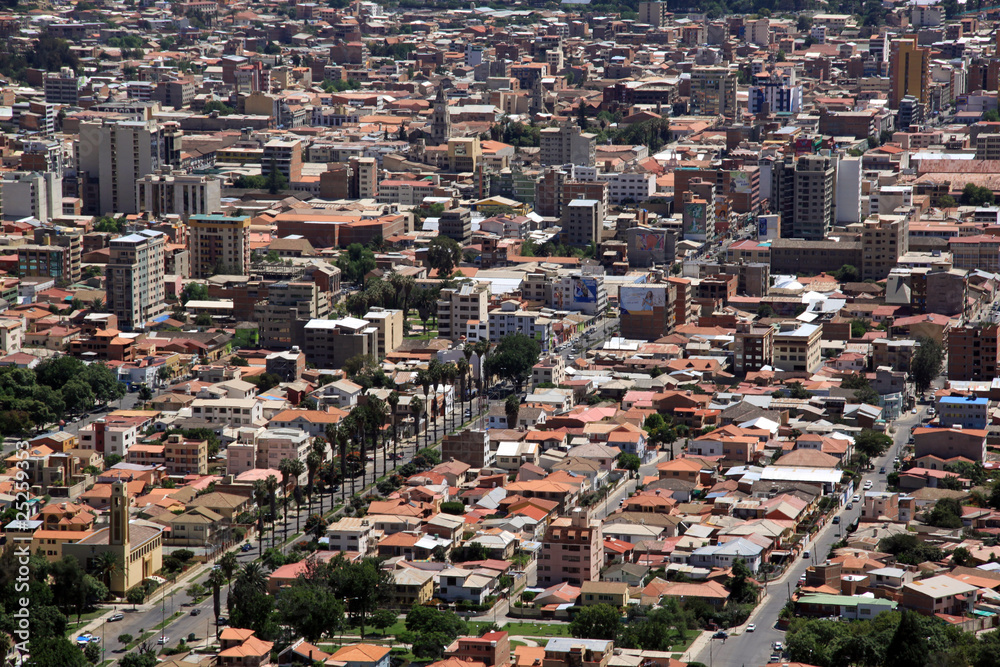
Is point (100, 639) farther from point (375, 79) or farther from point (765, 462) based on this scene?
point (375, 79)

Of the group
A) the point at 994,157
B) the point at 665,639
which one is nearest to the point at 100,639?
the point at 665,639

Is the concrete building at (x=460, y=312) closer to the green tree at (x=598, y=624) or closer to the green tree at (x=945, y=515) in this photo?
the green tree at (x=945, y=515)

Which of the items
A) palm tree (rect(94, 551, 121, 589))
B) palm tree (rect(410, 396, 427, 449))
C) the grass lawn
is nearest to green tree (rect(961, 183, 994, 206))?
palm tree (rect(410, 396, 427, 449))

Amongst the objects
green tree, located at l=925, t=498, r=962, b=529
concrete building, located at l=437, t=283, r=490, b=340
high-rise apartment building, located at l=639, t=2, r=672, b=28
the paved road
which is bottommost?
the paved road

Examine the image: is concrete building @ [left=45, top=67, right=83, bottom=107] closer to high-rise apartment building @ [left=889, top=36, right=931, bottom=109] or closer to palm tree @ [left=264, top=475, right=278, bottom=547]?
high-rise apartment building @ [left=889, top=36, right=931, bottom=109]

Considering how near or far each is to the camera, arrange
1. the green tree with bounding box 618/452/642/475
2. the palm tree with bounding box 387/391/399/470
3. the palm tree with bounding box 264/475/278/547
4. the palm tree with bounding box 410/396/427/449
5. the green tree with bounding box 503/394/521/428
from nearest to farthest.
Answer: the palm tree with bounding box 264/475/278/547
the green tree with bounding box 618/452/642/475
the palm tree with bounding box 387/391/399/470
the palm tree with bounding box 410/396/427/449
the green tree with bounding box 503/394/521/428
